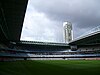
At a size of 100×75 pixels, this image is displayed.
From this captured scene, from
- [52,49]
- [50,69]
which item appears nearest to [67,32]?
[52,49]

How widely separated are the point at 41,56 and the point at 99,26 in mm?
34657

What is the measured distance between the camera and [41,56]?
80.9 meters

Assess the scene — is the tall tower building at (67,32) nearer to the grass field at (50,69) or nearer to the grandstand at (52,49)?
the grandstand at (52,49)

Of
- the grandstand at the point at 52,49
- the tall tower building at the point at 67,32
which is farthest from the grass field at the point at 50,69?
the tall tower building at the point at 67,32

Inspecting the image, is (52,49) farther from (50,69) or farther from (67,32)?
(50,69)

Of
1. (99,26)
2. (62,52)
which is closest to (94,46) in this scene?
(62,52)

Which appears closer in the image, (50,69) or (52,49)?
(50,69)

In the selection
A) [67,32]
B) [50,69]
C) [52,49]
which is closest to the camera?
[50,69]

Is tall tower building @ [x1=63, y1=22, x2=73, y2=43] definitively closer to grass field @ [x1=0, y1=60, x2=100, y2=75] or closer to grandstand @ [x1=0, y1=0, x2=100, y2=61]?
grandstand @ [x1=0, y1=0, x2=100, y2=61]

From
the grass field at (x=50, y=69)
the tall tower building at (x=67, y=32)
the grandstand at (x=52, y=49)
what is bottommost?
the grass field at (x=50, y=69)

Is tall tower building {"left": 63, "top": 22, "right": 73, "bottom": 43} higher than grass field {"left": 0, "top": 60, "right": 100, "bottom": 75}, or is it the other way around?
tall tower building {"left": 63, "top": 22, "right": 73, "bottom": 43}

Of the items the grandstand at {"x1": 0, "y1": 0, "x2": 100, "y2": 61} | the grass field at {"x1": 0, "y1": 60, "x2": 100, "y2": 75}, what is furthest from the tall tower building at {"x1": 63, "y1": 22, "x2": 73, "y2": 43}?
the grass field at {"x1": 0, "y1": 60, "x2": 100, "y2": 75}

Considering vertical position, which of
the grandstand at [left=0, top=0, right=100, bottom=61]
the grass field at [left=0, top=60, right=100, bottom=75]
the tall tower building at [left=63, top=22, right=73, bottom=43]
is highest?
the tall tower building at [left=63, top=22, right=73, bottom=43]

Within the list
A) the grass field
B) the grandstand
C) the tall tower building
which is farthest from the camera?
the tall tower building
